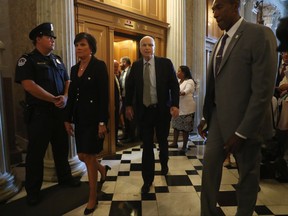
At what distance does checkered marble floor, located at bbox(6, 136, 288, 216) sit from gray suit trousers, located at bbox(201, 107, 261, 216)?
2.16 ft

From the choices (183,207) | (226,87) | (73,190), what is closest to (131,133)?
(73,190)

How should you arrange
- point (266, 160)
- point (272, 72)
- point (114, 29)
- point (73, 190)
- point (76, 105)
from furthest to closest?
point (114, 29), point (266, 160), point (73, 190), point (76, 105), point (272, 72)

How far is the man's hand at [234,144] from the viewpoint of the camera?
152 cm

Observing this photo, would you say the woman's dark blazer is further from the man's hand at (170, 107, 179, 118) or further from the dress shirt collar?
the dress shirt collar

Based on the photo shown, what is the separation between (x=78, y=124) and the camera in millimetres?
2258

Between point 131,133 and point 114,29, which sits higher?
point 114,29

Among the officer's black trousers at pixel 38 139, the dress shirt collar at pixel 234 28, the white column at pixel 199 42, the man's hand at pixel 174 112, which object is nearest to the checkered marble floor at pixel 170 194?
the officer's black trousers at pixel 38 139

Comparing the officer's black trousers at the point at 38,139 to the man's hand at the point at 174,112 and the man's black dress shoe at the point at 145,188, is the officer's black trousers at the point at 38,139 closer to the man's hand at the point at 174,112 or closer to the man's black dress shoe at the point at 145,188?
the man's black dress shoe at the point at 145,188

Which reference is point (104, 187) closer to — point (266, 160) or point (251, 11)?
point (266, 160)

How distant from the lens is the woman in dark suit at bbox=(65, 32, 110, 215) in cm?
220

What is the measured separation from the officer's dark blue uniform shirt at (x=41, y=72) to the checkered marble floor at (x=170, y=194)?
1145 mm

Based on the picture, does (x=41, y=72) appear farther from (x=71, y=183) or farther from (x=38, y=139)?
(x=71, y=183)

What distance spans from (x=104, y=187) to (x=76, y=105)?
1105 mm

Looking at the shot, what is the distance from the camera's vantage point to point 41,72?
2496 millimetres
